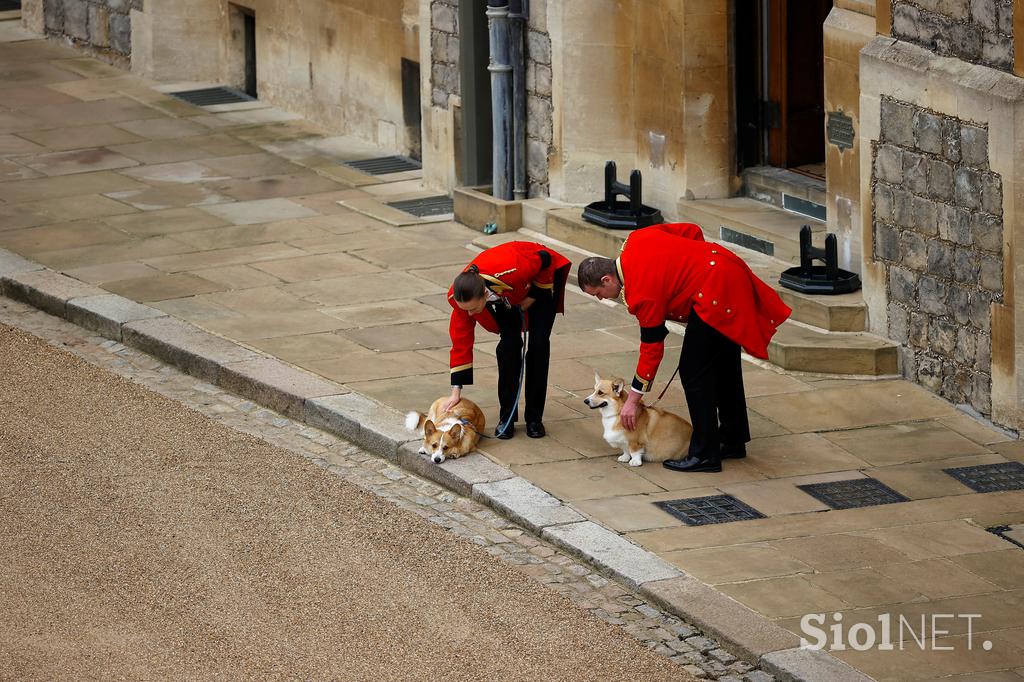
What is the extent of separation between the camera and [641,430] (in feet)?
32.2

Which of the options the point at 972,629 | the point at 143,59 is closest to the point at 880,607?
the point at 972,629

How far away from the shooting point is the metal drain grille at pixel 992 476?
976cm

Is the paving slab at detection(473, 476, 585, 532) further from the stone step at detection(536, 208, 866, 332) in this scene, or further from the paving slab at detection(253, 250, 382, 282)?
the paving slab at detection(253, 250, 382, 282)

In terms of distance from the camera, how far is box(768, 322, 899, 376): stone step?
11.4 meters

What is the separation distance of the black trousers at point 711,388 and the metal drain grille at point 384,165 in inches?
303

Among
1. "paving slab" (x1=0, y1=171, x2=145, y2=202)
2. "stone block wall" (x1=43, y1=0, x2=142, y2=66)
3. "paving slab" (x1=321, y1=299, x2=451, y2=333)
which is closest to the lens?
"paving slab" (x1=321, y1=299, x2=451, y2=333)

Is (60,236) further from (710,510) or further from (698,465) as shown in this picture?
(710,510)

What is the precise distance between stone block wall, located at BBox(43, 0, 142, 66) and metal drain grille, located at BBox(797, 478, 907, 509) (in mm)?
13204

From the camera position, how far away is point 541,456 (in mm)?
10031

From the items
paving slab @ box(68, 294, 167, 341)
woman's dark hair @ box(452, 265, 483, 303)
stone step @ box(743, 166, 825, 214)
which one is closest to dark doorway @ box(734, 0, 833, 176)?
stone step @ box(743, 166, 825, 214)

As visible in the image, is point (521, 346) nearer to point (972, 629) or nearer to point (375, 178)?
point (972, 629)

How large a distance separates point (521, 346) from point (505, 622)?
8.19ft

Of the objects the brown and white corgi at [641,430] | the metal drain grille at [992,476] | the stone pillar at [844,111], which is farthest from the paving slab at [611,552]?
the stone pillar at [844,111]

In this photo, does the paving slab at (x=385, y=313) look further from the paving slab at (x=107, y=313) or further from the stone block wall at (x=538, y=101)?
the stone block wall at (x=538, y=101)
